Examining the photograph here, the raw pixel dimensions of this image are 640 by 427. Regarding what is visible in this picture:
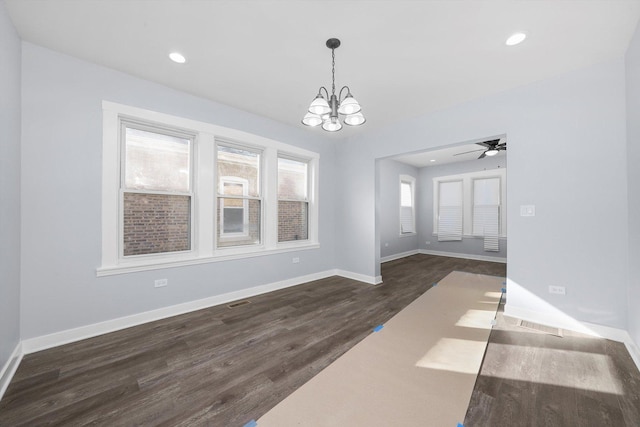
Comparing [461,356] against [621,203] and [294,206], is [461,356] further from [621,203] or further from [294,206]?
[294,206]

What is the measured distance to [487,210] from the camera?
695cm

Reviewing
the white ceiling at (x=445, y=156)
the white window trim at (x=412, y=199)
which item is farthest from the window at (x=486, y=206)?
the white window trim at (x=412, y=199)

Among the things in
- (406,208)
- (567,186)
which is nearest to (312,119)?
(567,186)

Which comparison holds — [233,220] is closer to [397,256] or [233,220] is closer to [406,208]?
[397,256]

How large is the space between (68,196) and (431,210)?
325 inches

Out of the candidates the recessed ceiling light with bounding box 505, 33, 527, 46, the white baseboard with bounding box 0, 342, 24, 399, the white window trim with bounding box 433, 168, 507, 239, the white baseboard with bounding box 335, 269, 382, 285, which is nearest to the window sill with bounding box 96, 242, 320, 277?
the white baseboard with bounding box 0, 342, 24, 399

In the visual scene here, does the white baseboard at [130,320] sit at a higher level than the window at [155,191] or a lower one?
lower

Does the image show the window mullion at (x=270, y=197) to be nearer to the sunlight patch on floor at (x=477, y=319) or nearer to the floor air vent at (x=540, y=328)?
the sunlight patch on floor at (x=477, y=319)

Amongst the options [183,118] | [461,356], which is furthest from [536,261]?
[183,118]

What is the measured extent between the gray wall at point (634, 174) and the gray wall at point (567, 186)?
156mm

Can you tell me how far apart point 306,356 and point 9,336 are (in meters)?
2.45

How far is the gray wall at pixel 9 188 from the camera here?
1.88 m

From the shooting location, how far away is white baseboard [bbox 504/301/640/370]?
2338mm

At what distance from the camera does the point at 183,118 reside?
128 inches
